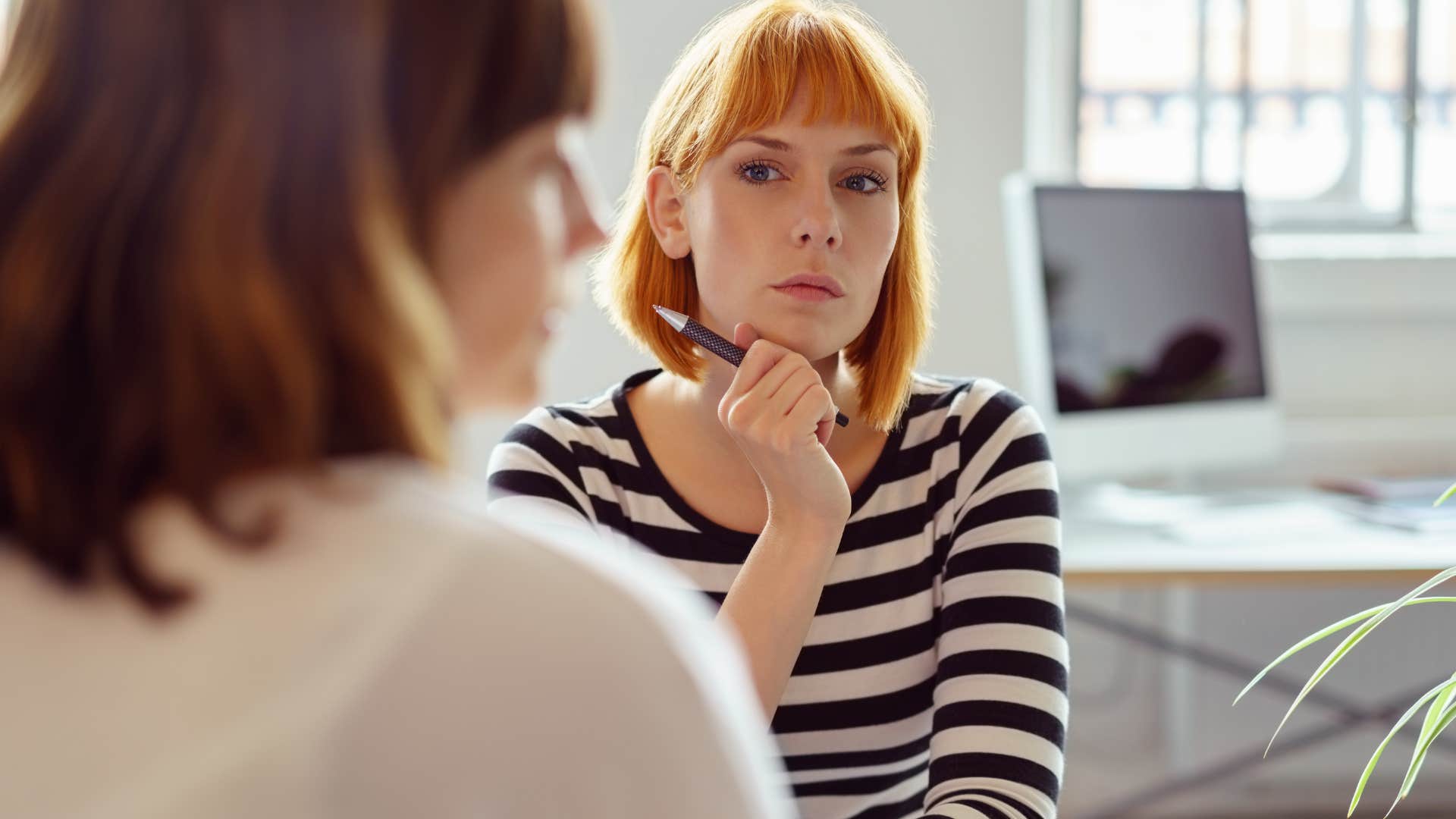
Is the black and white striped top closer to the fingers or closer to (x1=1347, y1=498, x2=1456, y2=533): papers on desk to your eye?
the fingers

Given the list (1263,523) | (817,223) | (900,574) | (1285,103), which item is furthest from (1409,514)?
(817,223)

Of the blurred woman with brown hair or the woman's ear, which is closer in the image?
the blurred woman with brown hair

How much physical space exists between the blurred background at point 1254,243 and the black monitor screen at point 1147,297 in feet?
0.47

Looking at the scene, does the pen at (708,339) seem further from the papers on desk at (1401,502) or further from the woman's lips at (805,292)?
the papers on desk at (1401,502)

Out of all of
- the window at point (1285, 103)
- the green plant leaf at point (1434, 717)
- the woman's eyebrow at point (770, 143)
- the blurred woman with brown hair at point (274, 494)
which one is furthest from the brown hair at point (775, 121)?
the window at point (1285, 103)

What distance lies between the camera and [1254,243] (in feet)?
6.92

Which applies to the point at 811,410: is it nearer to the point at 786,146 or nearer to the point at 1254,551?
the point at 786,146

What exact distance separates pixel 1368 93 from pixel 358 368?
Answer: 255 cm

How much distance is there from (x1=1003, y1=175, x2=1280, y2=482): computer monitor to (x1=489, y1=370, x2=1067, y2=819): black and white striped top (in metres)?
0.76

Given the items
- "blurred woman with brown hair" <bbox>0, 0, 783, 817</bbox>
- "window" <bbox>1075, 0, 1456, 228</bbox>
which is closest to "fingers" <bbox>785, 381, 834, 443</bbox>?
"blurred woman with brown hair" <bbox>0, 0, 783, 817</bbox>

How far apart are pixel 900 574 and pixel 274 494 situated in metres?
0.73

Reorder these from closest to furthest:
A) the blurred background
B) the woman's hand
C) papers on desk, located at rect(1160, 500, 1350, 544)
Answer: the woman's hand → papers on desk, located at rect(1160, 500, 1350, 544) → the blurred background

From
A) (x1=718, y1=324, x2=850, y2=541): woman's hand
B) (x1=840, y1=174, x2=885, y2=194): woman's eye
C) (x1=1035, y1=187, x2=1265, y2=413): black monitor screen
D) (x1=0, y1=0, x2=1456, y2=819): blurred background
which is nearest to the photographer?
(x1=718, y1=324, x2=850, y2=541): woman's hand

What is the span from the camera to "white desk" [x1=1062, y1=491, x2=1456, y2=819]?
1571mm
